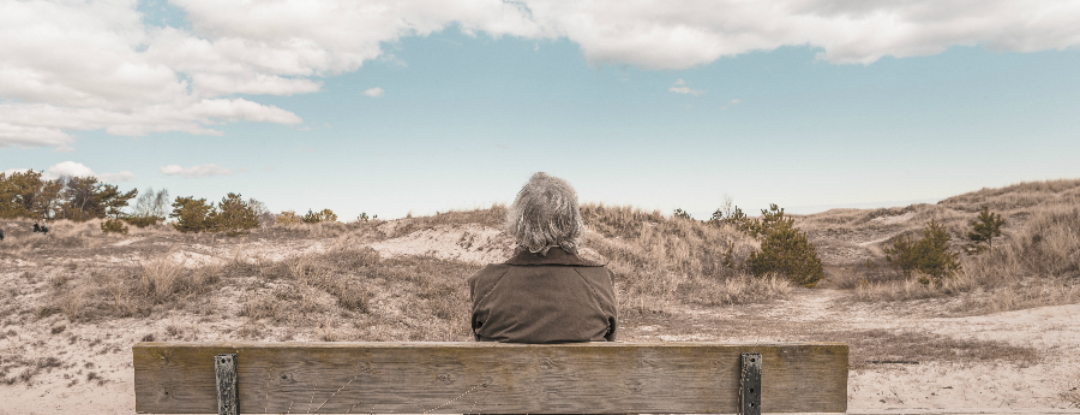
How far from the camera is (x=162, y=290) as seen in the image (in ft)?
26.7

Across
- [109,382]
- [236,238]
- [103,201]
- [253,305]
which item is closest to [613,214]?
[236,238]

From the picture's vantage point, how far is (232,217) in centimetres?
2502

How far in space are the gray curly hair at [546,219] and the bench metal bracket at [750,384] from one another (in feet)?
2.94

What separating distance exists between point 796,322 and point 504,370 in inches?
392

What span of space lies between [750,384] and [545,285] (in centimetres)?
95

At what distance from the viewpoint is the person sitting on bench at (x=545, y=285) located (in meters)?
2.46

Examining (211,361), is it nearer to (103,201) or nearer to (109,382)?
(109,382)

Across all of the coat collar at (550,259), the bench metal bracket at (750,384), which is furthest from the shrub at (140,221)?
the bench metal bracket at (750,384)

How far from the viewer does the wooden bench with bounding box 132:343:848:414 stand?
217 centimetres

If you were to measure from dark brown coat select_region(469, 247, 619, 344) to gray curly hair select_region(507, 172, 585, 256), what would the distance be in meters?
0.05

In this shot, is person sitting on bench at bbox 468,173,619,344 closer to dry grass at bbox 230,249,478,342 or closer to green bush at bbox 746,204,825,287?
dry grass at bbox 230,249,478,342

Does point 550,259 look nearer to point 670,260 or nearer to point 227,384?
Result: point 227,384

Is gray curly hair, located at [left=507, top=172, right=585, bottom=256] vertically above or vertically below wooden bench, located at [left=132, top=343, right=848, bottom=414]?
above

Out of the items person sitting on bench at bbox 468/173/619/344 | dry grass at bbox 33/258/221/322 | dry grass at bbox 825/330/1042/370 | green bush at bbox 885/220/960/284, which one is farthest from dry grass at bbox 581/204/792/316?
person sitting on bench at bbox 468/173/619/344
